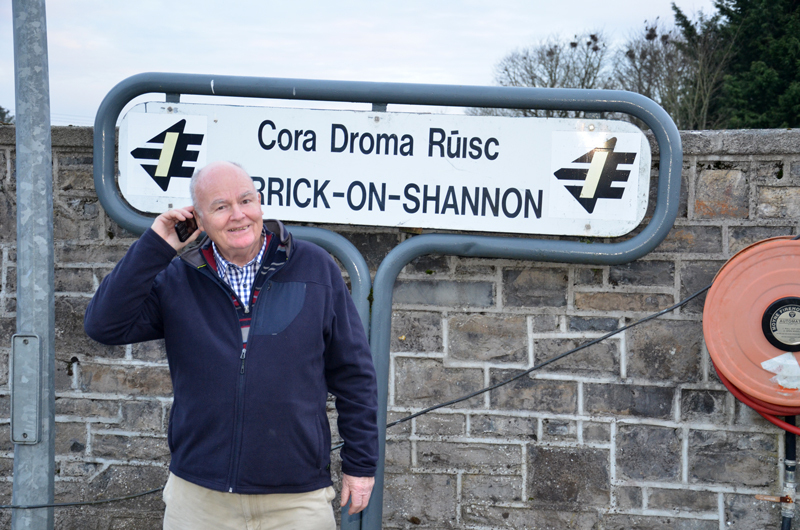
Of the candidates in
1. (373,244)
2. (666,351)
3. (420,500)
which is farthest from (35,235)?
(666,351)

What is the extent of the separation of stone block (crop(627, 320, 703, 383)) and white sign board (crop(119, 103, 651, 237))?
20.8 inches

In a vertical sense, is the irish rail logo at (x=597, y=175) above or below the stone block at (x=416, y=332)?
above

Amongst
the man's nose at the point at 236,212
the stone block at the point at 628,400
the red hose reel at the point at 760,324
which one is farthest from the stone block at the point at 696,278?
the man's nose at the point at 236,212

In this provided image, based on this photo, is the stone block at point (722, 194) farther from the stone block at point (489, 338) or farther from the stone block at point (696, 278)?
the stone block at point (489, 338)

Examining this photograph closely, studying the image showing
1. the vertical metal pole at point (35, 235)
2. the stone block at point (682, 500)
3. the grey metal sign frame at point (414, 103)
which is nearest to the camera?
the vertical metal pole at point (35, 235)

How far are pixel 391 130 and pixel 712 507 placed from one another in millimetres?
2273

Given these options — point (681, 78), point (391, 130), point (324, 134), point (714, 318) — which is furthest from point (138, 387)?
point (681, 78)

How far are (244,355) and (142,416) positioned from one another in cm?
154

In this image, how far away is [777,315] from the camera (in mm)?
2592

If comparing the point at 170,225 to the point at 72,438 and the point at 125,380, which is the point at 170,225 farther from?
the point at 72,438

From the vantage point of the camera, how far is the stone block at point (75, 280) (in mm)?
3074

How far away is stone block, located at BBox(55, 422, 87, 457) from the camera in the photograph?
310 centimetres

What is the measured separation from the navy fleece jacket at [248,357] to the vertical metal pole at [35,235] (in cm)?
82

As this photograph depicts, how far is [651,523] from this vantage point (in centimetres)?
288
